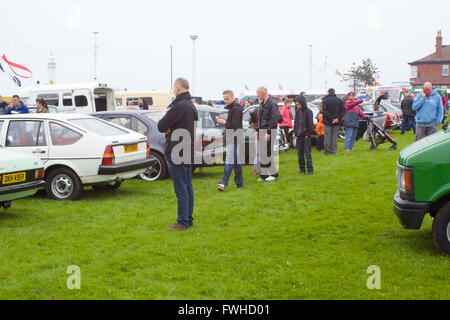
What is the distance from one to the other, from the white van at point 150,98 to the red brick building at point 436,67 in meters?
66.6

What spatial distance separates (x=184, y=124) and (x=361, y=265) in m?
2.95

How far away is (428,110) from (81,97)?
1692 cm

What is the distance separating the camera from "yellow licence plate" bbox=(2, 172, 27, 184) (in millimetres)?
7489

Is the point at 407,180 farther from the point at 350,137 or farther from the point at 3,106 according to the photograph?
the point at 3,106

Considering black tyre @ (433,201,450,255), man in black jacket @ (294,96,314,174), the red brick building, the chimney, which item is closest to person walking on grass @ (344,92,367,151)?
man in black jacket @ (294,96,314,174)

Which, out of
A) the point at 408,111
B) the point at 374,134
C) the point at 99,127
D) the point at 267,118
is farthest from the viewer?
the point at 408,111

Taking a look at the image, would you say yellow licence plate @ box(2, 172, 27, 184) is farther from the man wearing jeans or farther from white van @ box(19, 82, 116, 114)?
white van @ box(19, 82, 116, 114)

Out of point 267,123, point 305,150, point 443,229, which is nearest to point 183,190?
point 443,229

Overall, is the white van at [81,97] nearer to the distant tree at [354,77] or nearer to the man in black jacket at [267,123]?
the man in black jacket at [267,123]

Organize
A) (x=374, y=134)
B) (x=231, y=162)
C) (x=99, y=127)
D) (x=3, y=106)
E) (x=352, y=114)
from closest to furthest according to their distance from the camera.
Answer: (x=99, y=127), (x=231, y=162), (x=352, y=114), (x=3, y=106), (x=374, y=134)

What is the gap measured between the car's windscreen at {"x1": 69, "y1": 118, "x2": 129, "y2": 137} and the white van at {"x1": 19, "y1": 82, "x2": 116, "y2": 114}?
1467 cm

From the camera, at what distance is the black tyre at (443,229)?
551 cm

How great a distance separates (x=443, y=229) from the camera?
18.2 feet

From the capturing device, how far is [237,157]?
34.0 ft
